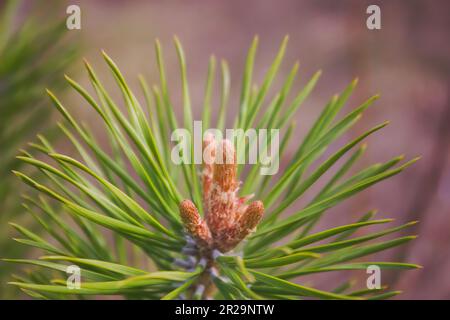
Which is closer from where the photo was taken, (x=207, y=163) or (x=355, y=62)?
(x=207, y=163)

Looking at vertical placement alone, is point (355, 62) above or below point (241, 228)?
above

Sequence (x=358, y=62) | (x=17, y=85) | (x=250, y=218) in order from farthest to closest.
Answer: (x=358, y=62) < (x=17, y=85) < (x=250, y=218)

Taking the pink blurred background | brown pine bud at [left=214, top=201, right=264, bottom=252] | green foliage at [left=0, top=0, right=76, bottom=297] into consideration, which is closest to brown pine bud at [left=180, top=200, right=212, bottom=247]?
brown pine bud at [left=214, top=201, right=264, bottom=252]

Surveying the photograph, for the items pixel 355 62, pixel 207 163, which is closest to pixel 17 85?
pixel 207 163

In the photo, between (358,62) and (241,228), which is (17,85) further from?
(358,62)

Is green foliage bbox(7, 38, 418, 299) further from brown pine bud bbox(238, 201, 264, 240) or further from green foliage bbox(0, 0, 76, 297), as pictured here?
green foliage bbox(0, 0, 76, 297)
